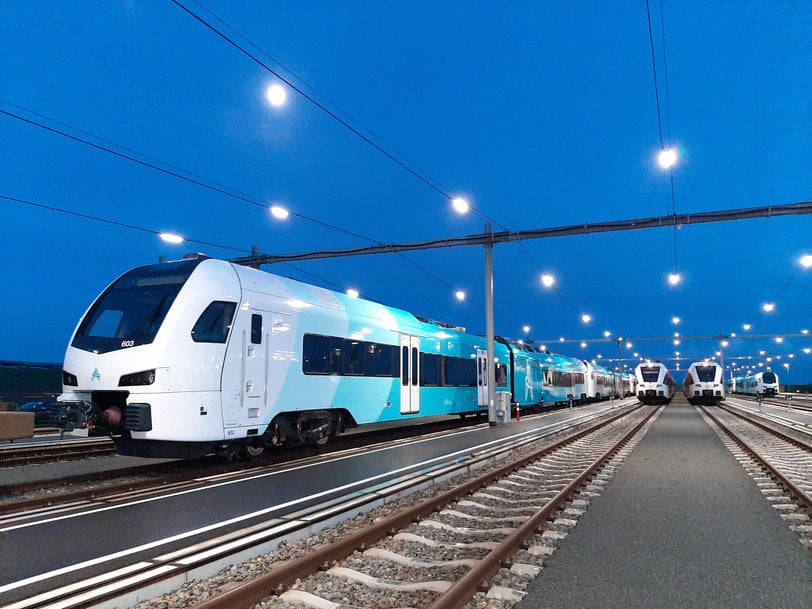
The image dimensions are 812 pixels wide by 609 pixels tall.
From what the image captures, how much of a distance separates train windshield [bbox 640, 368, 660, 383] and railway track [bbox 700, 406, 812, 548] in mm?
26465

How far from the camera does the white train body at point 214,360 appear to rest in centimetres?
955

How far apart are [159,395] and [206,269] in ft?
8.04

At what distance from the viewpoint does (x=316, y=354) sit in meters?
13.1

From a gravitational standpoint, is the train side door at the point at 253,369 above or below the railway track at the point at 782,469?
above

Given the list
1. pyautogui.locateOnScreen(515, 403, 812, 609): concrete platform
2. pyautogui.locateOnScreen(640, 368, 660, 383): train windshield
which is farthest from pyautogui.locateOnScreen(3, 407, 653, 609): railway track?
pyautogui.locateOnScreen(640, 368, 660, 383): train windshield

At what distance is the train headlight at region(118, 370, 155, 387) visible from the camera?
946 cm

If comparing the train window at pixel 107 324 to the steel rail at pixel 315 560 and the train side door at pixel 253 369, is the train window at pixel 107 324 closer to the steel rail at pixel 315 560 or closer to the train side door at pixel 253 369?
the train side door at pixel 253 369

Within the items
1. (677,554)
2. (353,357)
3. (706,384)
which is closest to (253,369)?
(353,357)

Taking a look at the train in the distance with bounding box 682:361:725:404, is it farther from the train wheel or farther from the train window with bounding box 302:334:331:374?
the train wheel

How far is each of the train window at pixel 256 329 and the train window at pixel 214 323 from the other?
566 mm

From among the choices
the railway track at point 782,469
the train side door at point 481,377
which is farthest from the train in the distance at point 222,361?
the railway track at point 782,469

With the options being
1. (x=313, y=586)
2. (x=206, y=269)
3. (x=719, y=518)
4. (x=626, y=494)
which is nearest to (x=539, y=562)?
(x=313, y=586)

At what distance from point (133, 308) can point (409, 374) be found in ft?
29.6

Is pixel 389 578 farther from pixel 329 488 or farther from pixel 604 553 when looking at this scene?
pixel 329 488
